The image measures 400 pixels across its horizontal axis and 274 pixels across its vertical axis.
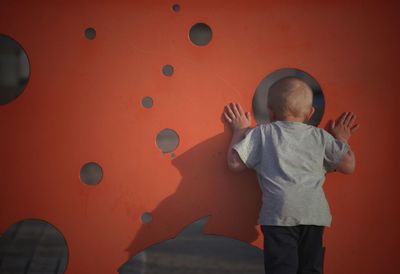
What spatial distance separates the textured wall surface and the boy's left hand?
28 mm

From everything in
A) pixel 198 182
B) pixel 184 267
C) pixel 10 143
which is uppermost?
pixel 10 143

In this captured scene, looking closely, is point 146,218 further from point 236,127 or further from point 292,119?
point 292,119

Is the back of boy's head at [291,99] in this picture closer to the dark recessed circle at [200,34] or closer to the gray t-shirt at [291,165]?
the gray t-shirt at [291,165]

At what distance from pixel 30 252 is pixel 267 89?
1030 millimetres

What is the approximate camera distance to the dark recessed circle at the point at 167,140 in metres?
1.09

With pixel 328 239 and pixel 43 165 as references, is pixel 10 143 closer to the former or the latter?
pixel 43 165

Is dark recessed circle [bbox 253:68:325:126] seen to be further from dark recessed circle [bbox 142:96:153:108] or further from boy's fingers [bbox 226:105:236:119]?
dark recessed circle [bbox 142:96:153:108]

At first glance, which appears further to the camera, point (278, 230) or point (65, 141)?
point (65, 141)

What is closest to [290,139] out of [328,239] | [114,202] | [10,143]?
[328,239]

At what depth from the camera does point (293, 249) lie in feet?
3.18

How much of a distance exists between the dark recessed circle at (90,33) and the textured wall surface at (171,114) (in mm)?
17

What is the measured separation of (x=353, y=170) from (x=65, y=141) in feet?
3.19

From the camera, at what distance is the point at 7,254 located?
1133mm

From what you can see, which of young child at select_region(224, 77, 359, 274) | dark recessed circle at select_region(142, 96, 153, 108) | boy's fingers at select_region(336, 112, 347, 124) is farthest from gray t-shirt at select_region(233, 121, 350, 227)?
dark recessed circle at select_region(142, 96, 153, 108)
